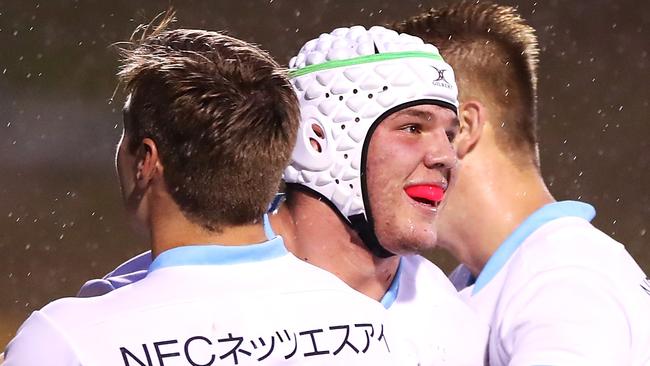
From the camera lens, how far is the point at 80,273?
5.56 metres

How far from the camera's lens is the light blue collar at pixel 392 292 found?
89.7 inches

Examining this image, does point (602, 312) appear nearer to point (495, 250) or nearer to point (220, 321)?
point (495, 250)

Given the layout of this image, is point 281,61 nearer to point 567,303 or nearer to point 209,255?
point 567,303

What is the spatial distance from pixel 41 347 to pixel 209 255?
0.26 meters

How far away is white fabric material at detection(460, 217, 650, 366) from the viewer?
207 centimetres

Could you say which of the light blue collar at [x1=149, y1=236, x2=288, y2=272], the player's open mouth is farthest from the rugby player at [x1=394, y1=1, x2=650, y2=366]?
the light blue collar at [x1=149, y1=236, x2=288, y2=272]

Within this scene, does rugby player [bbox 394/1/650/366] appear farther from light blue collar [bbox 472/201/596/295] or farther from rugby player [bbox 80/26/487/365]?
rugby player [bbox 80/26/487/365]

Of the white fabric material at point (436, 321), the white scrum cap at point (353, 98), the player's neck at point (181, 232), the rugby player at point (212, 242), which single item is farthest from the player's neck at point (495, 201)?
the player's neck at point (181, 232)

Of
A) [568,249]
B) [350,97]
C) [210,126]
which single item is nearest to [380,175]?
[350,97]

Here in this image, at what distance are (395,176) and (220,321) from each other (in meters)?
0.67

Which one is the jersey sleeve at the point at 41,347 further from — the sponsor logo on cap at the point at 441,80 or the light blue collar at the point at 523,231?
the light blue collar at the point at 523,231

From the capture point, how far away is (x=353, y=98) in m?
2.27

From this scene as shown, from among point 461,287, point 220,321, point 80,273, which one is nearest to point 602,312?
point 461,287

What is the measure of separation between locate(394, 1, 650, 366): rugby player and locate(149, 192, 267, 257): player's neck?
1.97 ft
